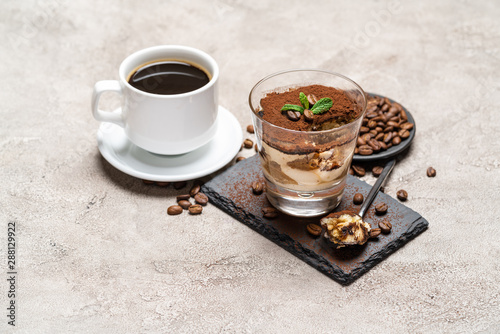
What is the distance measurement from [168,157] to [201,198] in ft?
0.68

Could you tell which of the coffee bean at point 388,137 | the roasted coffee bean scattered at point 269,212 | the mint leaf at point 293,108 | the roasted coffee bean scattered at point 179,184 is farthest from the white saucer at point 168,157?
the coffee bean at point 388,137

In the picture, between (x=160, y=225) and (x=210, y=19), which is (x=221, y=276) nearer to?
(x=160, y=225)

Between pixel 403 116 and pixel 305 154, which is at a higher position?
pixel 305 154

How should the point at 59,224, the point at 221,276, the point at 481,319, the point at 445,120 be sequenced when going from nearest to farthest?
the point at 481,319 → the point at 221,276 → the point at 59,224 → the point at 445,120

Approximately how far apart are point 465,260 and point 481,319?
202mm

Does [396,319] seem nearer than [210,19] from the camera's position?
Yes

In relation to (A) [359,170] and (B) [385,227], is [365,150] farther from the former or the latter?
(B) [385,227]

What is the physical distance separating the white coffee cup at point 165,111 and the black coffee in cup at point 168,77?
0.05 ft

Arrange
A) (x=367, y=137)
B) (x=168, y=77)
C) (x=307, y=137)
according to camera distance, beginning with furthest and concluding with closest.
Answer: (x=367, y=137)
(x=168, y=77)
(x=307, y=137)

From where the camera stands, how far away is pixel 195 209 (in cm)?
171

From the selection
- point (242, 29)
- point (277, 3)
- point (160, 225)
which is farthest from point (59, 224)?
point (277, 3)

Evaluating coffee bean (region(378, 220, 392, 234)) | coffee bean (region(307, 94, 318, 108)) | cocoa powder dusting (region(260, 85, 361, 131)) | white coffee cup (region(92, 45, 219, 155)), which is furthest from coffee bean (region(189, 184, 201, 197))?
coffee bean (region(378, 220, 392, 234))

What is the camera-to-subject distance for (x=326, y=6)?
9.16 ft

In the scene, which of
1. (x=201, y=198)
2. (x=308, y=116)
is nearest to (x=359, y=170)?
(x=308, y=116)
